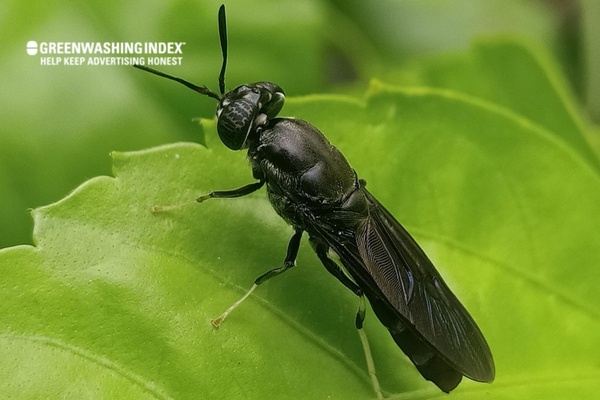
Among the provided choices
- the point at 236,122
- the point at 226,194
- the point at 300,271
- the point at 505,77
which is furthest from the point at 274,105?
the point at 505,77

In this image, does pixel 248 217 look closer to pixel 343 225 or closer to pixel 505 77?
pixel 343 225

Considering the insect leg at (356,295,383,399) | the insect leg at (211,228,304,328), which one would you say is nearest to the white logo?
the insect leg at (211,228,304,328)

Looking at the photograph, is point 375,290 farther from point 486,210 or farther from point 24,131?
point 24,131

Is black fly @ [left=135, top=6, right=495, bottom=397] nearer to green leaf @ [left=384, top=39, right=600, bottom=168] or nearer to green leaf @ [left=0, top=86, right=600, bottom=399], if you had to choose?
green leaf @ [left=0, top=86, right=600, bottom=399]

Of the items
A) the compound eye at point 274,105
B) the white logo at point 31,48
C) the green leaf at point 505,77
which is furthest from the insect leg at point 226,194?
the green leaf at point 505,77

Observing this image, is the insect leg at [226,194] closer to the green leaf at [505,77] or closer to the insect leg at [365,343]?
the insect leg at [365,343]

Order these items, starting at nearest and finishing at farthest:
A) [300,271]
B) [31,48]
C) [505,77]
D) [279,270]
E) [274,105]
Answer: [279,270] → [300,271] → [274,105] → [31,48] → [505,77]
